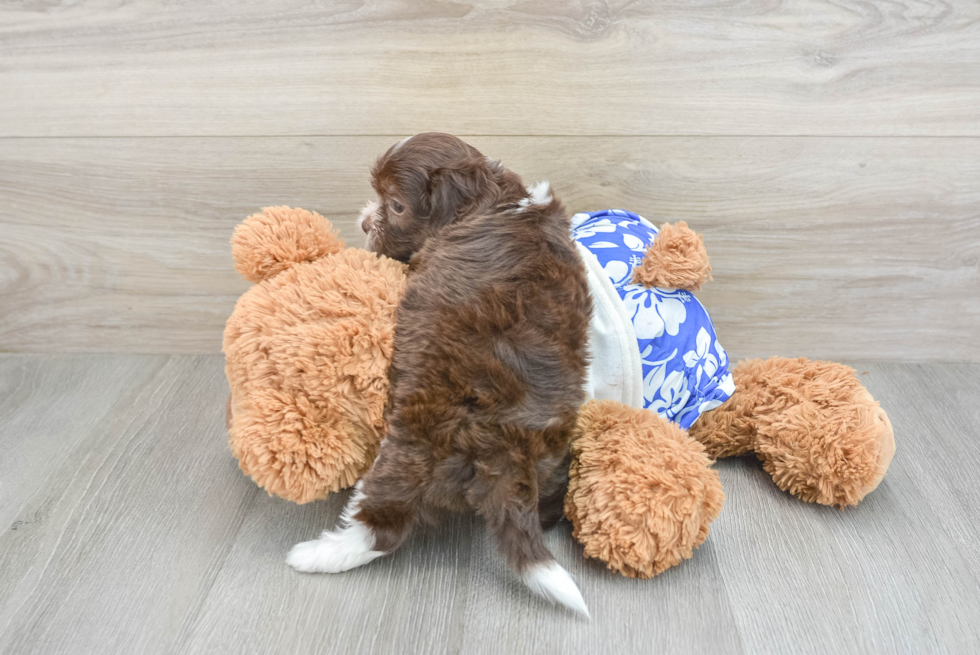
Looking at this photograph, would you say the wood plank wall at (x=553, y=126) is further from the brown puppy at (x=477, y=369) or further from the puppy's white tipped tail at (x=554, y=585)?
the puppy's white tipped tail at (x=554, y=585)

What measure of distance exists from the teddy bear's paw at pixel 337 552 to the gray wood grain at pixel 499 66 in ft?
1.85

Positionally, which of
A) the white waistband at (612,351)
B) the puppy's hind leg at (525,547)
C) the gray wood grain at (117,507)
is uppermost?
the white waistband at (612,351)

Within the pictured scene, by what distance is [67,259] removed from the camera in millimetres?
1098

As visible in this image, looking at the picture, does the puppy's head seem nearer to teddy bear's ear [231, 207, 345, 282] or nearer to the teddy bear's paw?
teddy bear's ear [231, 207, 345, 282]

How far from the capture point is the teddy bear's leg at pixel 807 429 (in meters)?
0.80

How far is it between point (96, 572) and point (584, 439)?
0.53 metres

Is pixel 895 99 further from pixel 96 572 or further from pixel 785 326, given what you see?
pixel 96 572

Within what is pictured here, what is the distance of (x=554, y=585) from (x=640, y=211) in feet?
1.91

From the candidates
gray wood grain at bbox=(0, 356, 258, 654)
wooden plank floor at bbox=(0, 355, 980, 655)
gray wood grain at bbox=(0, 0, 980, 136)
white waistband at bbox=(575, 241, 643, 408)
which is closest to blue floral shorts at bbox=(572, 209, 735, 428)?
white waistband at bbox=(575, 241, 643, 408)

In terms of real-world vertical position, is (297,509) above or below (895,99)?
below

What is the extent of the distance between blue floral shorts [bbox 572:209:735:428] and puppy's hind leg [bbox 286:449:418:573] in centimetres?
25

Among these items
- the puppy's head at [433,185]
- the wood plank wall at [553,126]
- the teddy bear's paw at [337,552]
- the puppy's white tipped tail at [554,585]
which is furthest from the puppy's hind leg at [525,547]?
the wood plank wall at [553,126]

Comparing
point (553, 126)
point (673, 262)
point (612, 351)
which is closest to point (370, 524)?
point (612, 351)

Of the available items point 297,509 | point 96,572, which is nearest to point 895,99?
point 297,509
